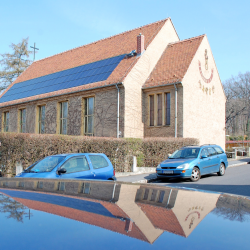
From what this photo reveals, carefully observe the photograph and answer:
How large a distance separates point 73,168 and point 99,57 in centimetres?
1941

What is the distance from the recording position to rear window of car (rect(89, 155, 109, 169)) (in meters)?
8.94

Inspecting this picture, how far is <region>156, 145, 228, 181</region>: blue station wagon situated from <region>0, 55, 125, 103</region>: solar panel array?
10.6 metres

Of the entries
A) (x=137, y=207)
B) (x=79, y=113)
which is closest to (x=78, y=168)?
(x=137, y=207)

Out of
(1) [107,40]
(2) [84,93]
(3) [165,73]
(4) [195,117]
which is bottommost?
(4) [195,117]

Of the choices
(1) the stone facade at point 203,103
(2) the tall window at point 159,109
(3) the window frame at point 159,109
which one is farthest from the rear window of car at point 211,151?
(2) the tall window at point 159,109

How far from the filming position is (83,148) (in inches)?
602

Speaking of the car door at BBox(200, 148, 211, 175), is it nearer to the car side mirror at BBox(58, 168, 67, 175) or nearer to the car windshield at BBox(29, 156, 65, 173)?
the car windshield at BBox(29, 156, 65, 173)

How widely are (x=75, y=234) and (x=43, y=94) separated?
85.1 ft

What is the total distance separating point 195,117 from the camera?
23438 mm

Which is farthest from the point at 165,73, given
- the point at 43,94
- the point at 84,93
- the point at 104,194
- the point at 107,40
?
the point at 104,194

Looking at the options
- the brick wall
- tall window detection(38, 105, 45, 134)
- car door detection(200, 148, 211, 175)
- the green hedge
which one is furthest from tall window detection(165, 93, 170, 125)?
tall window detection(38, 105, 45, 134)

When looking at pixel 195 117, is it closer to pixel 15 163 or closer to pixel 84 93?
pixel 84 93

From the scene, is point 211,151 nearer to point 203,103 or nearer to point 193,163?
point 193,163

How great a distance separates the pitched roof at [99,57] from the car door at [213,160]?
29.4ft
